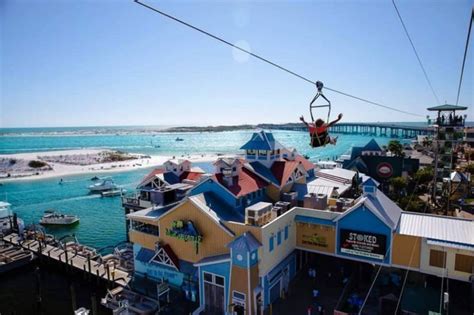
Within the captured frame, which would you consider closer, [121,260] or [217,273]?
[217,273]

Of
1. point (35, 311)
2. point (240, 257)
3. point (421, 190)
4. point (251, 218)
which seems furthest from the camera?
point (421, 190)

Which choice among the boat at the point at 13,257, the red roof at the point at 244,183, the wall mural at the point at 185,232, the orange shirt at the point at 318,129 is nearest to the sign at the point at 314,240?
the red roof at the point at 244,183

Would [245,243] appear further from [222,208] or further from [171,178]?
[171,178]

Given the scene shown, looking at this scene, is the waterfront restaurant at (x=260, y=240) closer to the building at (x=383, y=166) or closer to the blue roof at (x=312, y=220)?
the blue roof at (x=312, y=220)

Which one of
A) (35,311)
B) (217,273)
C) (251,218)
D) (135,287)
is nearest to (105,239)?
(35,311)

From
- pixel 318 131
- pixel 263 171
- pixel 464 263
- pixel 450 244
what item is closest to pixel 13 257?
pixel 263 171

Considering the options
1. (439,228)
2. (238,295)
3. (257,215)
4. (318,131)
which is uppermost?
(318,131)

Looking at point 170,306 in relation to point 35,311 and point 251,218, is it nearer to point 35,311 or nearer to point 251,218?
point 251,218
